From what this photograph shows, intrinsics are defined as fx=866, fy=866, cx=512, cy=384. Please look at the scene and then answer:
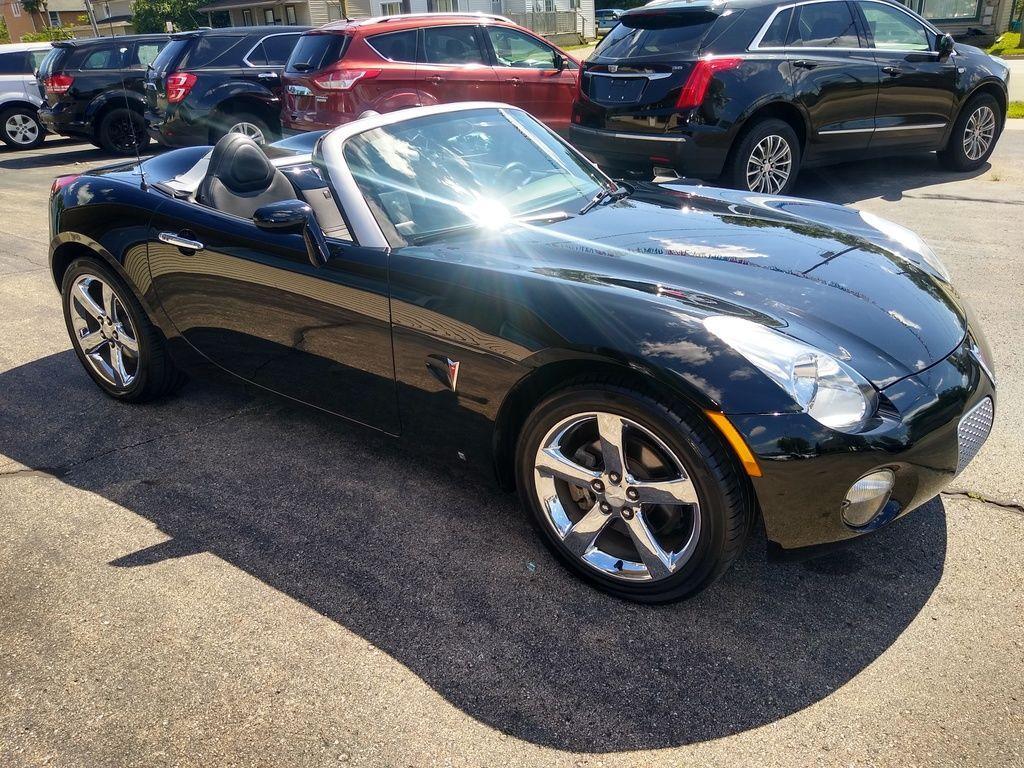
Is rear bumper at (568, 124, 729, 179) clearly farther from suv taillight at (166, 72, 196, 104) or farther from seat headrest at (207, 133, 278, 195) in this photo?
suv taillight at (166, 72, 196, 104)

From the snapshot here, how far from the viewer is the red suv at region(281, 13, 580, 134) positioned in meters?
9.16

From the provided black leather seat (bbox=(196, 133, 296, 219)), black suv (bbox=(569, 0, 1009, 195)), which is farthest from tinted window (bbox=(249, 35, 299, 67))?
black leather seat (bbox=(196, 133, 296, 219))

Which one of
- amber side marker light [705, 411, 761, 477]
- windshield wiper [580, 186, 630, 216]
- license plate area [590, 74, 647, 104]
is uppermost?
license plate area [590, 74, 647, 104]

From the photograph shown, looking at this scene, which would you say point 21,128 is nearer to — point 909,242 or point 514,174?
point 514,174

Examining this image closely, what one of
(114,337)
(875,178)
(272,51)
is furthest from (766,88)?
(272,51)

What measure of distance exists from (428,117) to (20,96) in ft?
48.1

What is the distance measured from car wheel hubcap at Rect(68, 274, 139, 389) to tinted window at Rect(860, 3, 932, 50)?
6.75 metres

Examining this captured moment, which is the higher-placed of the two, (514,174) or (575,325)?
(514,174)

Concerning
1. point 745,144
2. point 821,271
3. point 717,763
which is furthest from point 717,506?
point 745,144

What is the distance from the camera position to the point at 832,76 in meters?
7.37

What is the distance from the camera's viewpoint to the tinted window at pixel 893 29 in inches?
303

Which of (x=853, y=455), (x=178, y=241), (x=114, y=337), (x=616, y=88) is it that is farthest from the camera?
(x=616, y=88)

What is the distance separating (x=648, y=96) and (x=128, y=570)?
560 centimetres

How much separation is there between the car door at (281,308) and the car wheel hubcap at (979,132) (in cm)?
748
